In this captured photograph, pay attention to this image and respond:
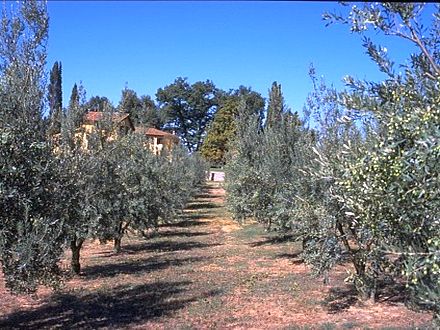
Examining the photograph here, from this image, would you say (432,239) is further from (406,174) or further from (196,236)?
(196,236)

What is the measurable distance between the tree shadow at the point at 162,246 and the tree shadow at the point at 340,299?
9.20 m

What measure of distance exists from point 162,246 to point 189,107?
87129 mm

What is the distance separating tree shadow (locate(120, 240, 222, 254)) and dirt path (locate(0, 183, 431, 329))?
83 centimetres

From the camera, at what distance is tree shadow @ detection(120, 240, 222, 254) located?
19.9m

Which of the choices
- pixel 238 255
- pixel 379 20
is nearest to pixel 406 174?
pixel 379 20

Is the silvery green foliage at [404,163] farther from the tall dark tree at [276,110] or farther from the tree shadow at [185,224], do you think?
the tree shadow at [185,224]

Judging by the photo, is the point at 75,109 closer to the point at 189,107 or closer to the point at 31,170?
the point at 31,170

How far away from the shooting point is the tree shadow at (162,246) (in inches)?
785

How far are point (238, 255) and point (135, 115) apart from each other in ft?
46.0

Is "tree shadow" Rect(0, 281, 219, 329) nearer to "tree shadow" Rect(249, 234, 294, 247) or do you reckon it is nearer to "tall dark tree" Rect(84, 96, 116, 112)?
"tall dark tree" Rect(84, 96, 116, 112)

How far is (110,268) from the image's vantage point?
15953 millimetres

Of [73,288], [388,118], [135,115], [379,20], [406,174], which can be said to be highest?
[135,115]

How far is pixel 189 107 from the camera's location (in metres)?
107

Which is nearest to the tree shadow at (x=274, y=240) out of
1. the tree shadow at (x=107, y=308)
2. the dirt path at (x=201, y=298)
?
the dirt path at (x=201, y=298)
